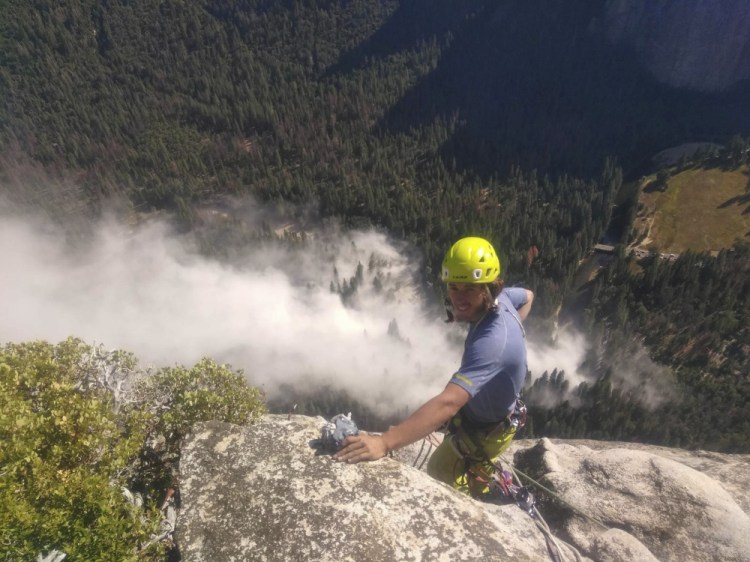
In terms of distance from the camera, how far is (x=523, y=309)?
9.93 meters

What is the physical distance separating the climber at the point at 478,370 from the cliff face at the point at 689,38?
19151 cm

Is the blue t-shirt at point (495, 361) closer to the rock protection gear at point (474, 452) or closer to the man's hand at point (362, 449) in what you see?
the rock protection gear at point (474, 452)

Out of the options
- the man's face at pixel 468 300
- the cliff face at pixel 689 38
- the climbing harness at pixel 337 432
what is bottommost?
the climbing harness at pixel 337 432

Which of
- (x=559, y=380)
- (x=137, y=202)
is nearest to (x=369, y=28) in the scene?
(x=137, y=202)

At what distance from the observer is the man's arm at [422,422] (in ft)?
22.8

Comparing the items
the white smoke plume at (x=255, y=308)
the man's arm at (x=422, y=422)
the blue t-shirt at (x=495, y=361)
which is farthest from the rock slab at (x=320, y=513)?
the white smoke plume at (x=255, y=308)

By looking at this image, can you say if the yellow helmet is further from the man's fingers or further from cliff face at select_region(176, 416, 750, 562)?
cliff face at select_region(176, 416, 750, 562)

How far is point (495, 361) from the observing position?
7438 millimetres

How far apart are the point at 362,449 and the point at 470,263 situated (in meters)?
3.82

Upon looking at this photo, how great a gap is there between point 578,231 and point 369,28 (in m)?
152

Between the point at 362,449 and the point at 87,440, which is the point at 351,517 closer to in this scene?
the point at 362,449

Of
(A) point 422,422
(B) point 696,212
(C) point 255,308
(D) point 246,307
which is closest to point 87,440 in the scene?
(A) point 422,422

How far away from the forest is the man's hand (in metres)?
60.9

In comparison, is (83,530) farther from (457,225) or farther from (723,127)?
(723,127)
